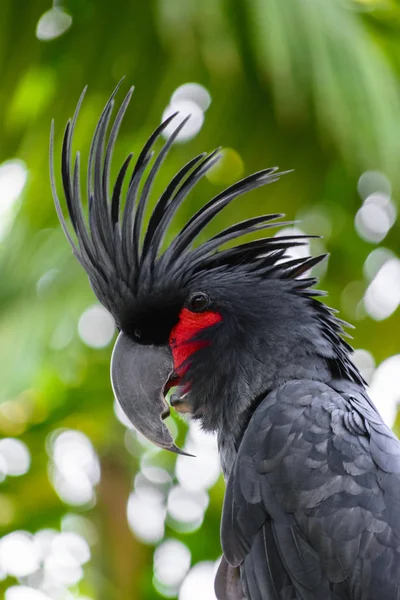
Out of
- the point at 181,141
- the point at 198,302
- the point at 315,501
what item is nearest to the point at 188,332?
the point at 198,302

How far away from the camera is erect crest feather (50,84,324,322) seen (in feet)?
10.7

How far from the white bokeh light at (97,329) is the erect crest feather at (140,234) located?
230 cm

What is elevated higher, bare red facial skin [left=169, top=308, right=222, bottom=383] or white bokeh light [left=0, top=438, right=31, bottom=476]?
bare red facial skin [left=169, top=308, right=222, bottom=383]

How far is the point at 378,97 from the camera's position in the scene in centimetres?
438

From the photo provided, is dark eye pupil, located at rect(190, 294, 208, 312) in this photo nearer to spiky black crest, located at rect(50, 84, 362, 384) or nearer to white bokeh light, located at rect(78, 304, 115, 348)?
spiky black crest, located at rect(50, 84, 362, 384)

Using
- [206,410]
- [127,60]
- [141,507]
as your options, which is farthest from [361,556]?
[141,507]

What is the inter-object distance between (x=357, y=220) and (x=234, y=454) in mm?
3079

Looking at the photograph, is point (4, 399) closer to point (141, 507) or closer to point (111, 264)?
point (111, 264)

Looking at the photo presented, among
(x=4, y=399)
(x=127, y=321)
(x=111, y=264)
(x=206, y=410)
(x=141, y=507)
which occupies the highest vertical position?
(x=111, y=264)

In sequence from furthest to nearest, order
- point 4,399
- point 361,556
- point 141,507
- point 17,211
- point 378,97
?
1. point 141,507
2. point 17,211
3. point 4,399
4. point 378,97
5. point 361,556

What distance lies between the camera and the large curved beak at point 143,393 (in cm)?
307

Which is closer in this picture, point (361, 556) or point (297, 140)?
point (361, 556)

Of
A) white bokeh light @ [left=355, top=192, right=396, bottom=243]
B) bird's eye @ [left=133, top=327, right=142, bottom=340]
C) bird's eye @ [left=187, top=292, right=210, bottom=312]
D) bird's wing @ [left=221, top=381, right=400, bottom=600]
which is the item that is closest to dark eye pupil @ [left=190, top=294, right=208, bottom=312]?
bird's eye @ [left=187, top=292, right=210, bottom=312]

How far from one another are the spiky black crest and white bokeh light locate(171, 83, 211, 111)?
1819 mm
